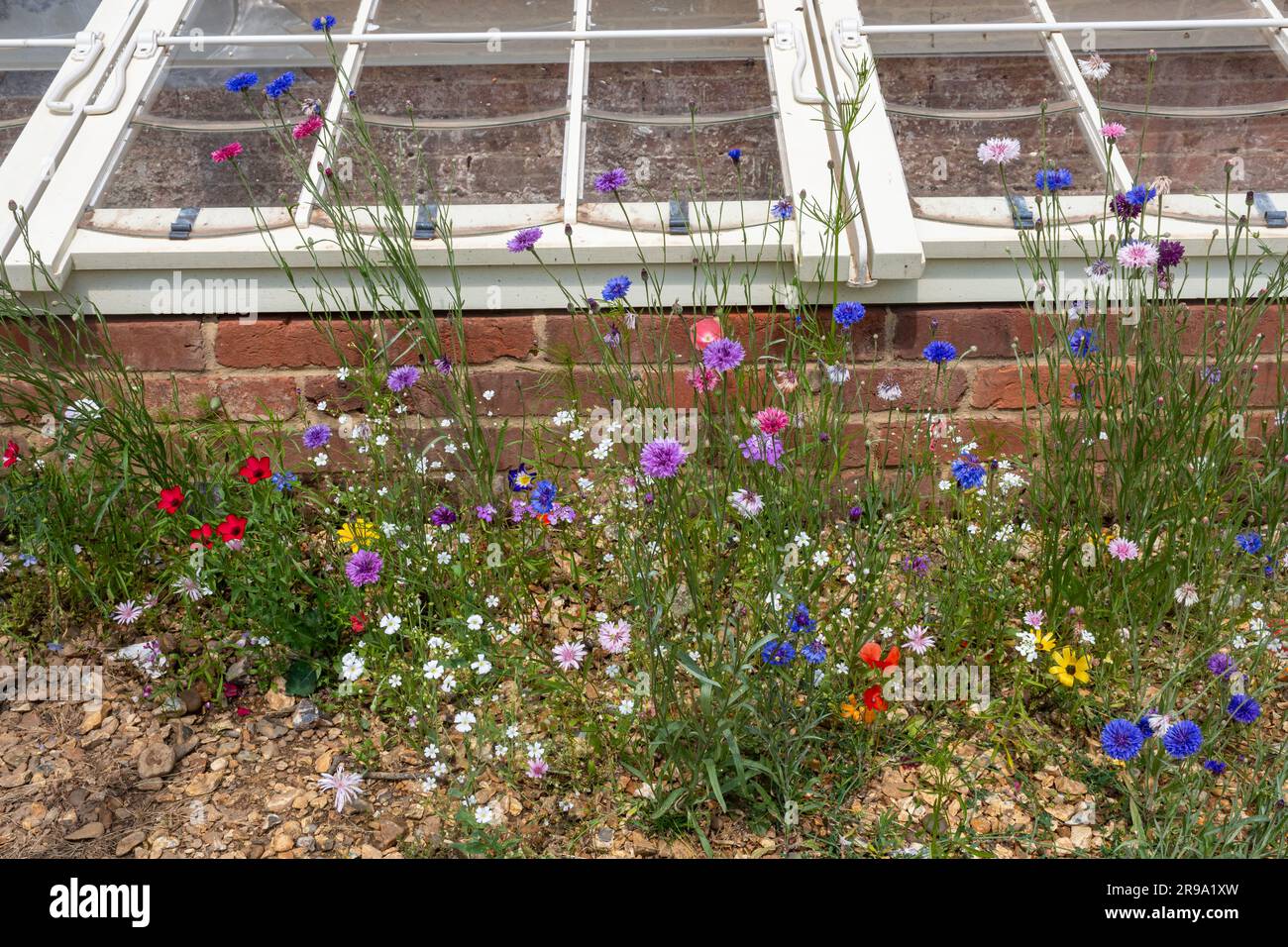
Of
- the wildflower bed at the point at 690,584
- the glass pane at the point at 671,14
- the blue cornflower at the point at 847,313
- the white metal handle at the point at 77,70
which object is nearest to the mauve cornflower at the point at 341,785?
the wildflower bed at the point at 690,584

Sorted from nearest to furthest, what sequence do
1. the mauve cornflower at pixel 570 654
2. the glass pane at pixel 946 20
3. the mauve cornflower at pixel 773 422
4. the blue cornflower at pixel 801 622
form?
the blue cornflower at pixel 801 622 → the mauve cornflower at pixel 773 422 → the mauve cornflower at pixel 570 654 → the glass pane at pixel 946 20

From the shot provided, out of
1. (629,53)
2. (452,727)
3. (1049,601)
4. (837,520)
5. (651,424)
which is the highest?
(629,53)

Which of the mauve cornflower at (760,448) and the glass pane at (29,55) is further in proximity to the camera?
the glass pane at (29,55)

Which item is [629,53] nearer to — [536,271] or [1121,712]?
[536,271]

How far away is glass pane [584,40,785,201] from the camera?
2.79 meters

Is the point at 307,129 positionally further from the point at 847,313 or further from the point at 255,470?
the point at 847,313

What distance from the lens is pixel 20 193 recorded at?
269 cm

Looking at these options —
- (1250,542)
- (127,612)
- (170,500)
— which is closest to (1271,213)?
(1250,542)

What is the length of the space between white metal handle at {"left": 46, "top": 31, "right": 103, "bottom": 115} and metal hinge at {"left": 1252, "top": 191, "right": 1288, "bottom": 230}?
287 cm

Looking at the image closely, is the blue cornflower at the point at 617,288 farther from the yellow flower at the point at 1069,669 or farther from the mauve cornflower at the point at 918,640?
the yellow flower at the point at 1069,669

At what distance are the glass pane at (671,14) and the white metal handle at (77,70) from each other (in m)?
1.33

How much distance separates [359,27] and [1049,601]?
2.41 m

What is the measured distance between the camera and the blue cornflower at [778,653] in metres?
1.83

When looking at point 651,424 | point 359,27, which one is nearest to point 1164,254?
point 651,424
